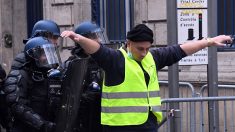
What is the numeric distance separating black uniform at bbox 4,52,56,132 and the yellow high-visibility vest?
0.90 metres

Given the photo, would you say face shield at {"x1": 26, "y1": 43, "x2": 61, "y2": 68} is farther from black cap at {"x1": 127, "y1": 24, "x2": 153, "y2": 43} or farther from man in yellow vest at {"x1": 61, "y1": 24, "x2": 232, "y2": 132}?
black cap at {"x1": 127, "y1": 24, "x2": 153, "y2": 43}

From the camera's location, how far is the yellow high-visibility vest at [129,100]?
16.3ft

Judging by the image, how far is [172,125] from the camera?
674 centimetres

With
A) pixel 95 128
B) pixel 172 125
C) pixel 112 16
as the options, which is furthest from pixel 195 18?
pixel 112 16

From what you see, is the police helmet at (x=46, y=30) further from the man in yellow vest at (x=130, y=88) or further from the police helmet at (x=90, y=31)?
the man in yellow vest at (x=130, y=88)

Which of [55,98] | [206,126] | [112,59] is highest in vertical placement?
[112,59]

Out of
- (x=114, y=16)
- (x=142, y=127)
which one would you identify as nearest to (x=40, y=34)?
(x=142, y=127)

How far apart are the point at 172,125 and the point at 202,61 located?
0.87 m

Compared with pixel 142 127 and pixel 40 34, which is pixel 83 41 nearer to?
pixel 142 127

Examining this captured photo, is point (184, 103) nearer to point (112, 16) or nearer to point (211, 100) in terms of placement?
point (211, 100)

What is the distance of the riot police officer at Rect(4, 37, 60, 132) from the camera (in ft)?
18.9

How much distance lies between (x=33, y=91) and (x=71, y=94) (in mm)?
529

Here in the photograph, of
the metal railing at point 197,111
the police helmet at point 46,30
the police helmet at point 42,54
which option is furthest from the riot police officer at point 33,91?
the metal railing at point 197,111

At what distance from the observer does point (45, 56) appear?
604cm
